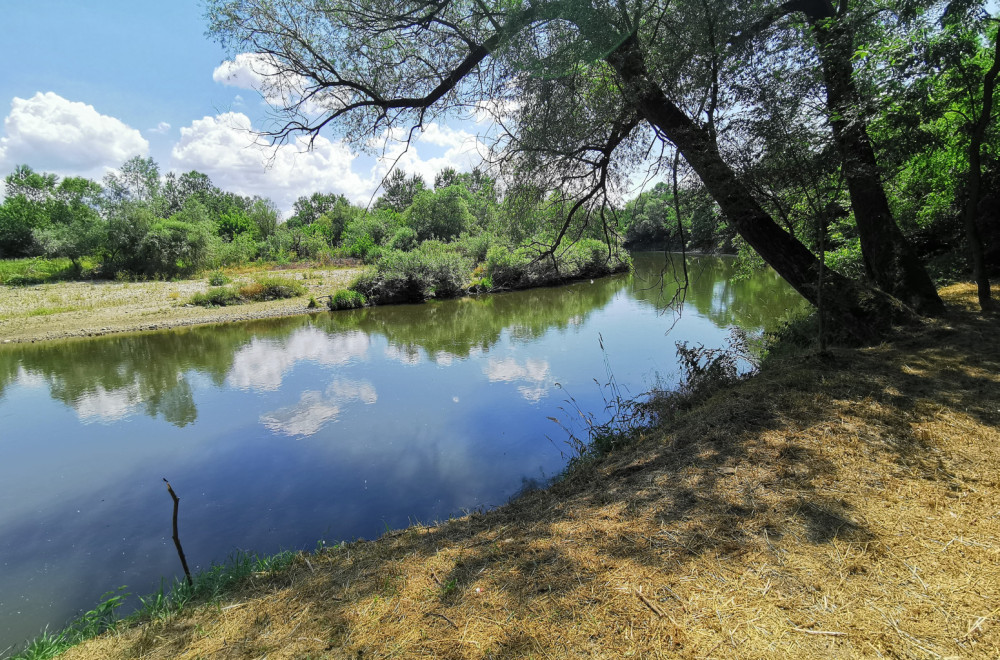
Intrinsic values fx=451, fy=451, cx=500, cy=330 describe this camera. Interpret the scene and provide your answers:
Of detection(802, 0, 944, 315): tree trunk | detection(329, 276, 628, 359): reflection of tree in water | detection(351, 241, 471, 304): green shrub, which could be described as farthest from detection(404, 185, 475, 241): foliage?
detection(802, 0, 944, 315): tree trunk

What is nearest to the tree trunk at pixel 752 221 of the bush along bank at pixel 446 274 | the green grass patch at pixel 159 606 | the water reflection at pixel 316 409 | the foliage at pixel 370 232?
the green grass patch at pixel 159 606

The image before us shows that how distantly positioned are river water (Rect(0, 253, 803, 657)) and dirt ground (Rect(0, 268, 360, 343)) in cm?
206

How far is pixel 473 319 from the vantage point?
16.6 metres

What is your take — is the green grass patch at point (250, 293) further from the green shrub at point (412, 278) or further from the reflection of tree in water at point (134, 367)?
the reflection of tree in water at point (134, 367)

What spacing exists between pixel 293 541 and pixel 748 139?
605cm

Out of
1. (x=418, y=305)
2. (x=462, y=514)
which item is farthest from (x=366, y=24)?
(x=418, y=305)

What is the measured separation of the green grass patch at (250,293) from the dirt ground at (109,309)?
0.53 meters

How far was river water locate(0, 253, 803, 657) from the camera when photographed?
14.9 feet

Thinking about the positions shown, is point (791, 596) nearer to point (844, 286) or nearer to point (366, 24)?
point (844, 286)

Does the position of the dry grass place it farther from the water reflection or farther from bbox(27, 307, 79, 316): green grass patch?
bbox(27, 307, 79, 316): green grass patch

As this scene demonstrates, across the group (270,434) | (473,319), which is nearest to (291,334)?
(473,319)

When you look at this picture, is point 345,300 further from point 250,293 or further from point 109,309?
point 109,309

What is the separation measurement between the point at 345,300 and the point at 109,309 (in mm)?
9459

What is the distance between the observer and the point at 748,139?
179 inches
